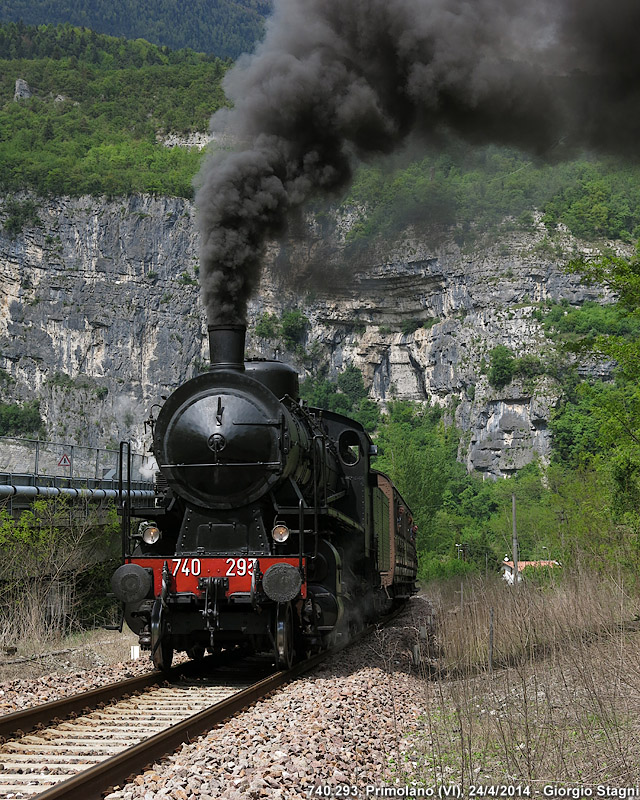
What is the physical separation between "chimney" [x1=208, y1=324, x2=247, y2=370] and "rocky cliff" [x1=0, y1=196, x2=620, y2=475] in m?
92.9

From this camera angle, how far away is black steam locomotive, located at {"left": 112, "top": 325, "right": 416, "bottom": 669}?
9273mm

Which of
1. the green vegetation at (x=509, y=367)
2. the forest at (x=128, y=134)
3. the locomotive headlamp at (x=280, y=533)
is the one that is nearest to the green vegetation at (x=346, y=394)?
the green vegetation at (x=509, y=367)

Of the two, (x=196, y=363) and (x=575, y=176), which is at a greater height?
(x=575, y=176)

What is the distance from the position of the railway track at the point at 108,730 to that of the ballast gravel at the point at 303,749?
13 centimetres

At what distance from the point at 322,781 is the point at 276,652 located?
13.8 ft

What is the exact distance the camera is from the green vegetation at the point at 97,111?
12088 cm

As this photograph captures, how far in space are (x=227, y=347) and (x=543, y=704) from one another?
546cm

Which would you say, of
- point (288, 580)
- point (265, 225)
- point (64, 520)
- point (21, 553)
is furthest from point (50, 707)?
point (64, 520)

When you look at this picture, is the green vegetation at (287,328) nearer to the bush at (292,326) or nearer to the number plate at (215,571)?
the bush at (292,326)

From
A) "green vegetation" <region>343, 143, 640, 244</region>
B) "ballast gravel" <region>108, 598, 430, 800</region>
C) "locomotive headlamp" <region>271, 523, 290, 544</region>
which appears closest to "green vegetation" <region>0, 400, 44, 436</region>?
"green vegetation" <region>343, 143, 640, 244</region>

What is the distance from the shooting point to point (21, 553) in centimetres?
1712

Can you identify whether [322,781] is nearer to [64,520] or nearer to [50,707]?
[50,707]

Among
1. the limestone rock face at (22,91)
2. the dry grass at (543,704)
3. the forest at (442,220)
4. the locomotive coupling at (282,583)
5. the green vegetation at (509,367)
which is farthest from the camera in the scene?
the limestone rock face at (22,91)

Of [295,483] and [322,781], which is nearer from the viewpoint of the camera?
[322,781]
